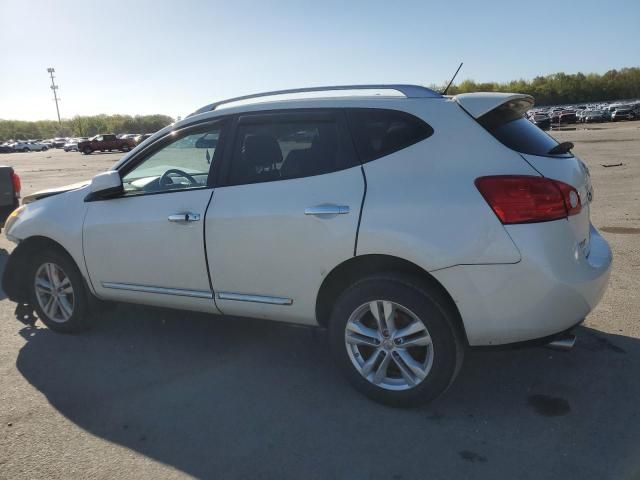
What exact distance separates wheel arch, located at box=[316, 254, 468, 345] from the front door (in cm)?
86

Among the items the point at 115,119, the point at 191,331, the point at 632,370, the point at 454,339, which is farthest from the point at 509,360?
the point at 115,119

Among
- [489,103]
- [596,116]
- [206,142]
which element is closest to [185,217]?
[206,142]

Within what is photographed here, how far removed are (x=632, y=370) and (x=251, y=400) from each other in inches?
99.0

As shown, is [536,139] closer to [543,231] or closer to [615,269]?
[543,231]

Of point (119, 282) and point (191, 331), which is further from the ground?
point (119, 282)

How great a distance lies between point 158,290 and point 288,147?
4.82ft

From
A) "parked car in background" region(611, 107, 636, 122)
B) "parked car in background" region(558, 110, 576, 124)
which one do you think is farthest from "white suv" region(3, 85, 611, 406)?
"parked car in background" region(611, 107, 636, 122)

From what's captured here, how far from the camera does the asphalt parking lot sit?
2697mm

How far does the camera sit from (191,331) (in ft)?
14.8

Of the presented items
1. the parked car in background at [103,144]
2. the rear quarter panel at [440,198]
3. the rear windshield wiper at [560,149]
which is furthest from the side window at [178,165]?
the parked car in background at [103,144]

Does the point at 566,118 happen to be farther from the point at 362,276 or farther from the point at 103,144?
the point at 362,276

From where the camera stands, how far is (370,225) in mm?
3004

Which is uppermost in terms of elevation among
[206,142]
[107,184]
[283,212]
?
[206,142]

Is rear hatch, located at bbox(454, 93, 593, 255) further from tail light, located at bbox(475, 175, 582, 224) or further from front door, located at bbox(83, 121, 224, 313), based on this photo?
front door, located at bbox(83, 121, 224, 313)
